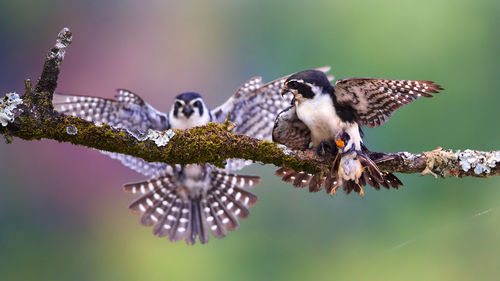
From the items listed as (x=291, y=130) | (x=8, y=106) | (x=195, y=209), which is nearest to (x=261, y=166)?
(x=195, y=209)

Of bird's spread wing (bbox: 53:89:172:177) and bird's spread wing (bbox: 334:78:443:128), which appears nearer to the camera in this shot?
bird's spread wing (bbox: 334:78:443:128)

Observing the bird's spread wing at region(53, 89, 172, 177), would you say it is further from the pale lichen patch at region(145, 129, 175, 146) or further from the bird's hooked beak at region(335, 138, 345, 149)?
the bird's hooked beak at region(335, 138, 345, 149)

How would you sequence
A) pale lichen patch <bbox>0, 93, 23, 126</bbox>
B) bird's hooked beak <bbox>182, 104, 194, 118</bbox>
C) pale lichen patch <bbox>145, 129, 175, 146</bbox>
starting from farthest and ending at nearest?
1. bird's hooked beak <bbox>182, 104, 194, 118</bbox>
2. pale lichen patch <bbox>145, 129, 175, 146</bbox>
3. pale lichen patch <bbox>0, 93, 23, 126</bbox>

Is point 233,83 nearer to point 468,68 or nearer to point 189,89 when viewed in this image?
point 189,89

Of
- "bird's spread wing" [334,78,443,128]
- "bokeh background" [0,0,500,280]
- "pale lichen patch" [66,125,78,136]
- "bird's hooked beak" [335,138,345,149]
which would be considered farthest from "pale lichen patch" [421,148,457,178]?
"bokeh background" [0,0,500,280]

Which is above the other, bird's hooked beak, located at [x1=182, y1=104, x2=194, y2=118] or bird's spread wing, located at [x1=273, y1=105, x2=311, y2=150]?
bird's hooked beak, located at [x1=182, y1=104, x2=194, y2=118]

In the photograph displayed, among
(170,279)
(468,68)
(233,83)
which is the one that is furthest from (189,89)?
(468,68)

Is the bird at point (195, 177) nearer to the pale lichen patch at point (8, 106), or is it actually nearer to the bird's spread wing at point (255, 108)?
the bird's spread wing at point (255, 108)
